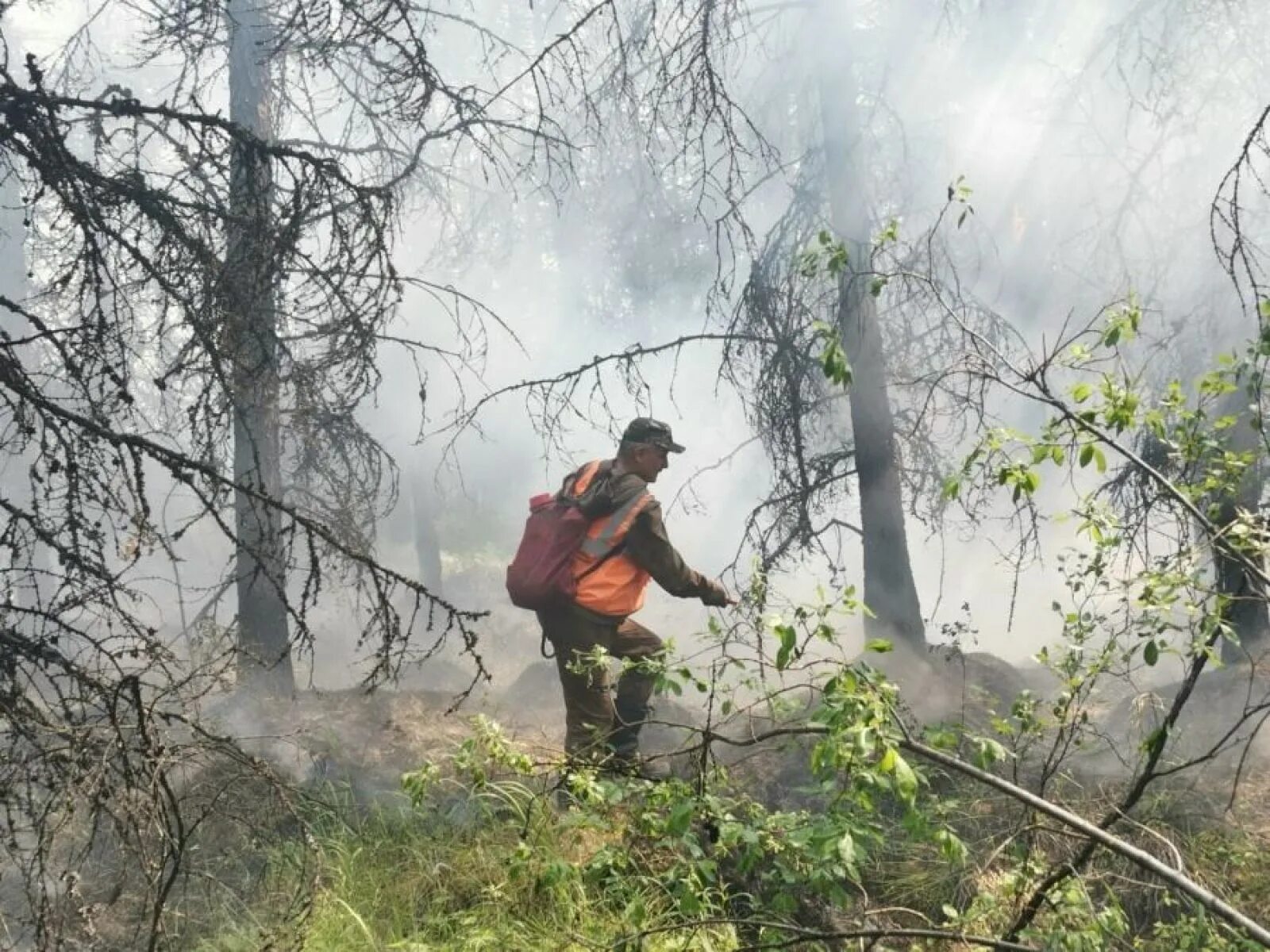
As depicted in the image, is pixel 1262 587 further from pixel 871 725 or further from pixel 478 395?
pixel 478 395

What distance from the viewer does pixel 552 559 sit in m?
5.09

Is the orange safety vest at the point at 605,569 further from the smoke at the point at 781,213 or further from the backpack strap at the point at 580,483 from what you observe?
the smoke at the point at 781,213

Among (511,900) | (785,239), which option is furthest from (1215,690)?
(511,900)

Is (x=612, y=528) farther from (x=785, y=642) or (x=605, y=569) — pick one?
(x=785, y=642)

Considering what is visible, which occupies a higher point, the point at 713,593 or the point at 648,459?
the point at 648,459

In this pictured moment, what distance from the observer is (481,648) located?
15797mm

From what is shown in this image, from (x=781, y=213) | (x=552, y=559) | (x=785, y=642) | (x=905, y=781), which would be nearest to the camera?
(x=905, y=781)

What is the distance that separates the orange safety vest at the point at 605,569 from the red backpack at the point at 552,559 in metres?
0.03

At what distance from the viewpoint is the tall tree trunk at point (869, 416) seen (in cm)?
700

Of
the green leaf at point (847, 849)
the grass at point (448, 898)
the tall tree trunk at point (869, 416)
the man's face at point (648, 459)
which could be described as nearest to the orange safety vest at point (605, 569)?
the man's face at point (648, 459)

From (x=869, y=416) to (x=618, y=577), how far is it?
284 cm

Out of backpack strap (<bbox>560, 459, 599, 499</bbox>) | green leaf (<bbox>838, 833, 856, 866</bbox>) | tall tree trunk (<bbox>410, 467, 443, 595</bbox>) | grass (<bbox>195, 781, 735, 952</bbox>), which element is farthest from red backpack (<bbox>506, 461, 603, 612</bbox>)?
tall tree trunk (<bbox>410, 467, 443, 595</bbox>)

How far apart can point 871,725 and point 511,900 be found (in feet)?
9.04

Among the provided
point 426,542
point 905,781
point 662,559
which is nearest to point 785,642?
point 905,781
